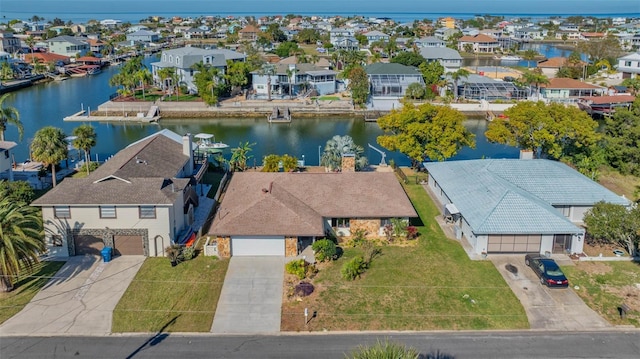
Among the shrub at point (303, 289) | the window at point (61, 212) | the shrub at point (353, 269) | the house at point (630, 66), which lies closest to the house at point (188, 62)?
the window at point (61, 212)

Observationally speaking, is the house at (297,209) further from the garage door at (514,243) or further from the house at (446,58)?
the house at (446,58)

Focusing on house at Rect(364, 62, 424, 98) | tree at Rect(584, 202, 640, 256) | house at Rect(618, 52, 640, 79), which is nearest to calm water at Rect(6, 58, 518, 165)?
house at Rect(364, 62, 424, 98)

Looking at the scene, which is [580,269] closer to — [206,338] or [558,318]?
[558,318]

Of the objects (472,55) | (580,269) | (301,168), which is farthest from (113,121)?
(472,55)

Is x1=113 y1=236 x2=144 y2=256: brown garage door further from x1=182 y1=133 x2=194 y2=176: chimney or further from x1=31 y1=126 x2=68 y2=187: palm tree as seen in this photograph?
x1=31 y1=126 x2=68 y2=187: palm tree

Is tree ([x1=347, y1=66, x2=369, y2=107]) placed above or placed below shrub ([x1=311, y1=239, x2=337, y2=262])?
above
